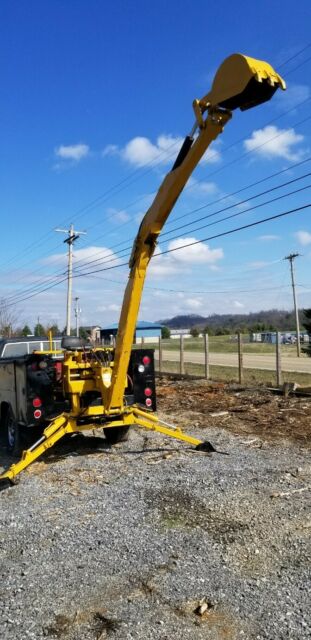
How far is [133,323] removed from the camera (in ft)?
25.9

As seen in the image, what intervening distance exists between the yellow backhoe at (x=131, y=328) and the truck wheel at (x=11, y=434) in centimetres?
62

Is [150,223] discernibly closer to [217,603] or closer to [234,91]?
[234,91]

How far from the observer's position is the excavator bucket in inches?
219

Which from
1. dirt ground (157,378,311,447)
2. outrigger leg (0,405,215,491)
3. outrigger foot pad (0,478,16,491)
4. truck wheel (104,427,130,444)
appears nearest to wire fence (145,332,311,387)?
dirt ground (157,378,311,447)

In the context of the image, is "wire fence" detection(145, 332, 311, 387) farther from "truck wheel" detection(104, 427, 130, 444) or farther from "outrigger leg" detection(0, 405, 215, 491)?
"outrigger leg" detection(0, 405, 215, 491)

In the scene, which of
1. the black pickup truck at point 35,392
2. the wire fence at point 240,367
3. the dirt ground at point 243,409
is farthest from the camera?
the wire fence at point 240,367

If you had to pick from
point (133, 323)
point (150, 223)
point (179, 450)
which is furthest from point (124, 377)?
point (150, 223)

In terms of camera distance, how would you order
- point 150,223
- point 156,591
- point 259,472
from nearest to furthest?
point 156,591
point 259,472
point 150,223

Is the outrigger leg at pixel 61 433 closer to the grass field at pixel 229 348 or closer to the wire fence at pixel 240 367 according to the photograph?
the wire fence at pixel 240 367

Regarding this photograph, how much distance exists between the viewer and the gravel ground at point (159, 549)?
370cm

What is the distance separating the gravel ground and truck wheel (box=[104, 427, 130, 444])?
1287 millimetres

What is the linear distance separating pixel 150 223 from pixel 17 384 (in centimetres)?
325

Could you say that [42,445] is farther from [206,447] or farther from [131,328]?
[206,447]

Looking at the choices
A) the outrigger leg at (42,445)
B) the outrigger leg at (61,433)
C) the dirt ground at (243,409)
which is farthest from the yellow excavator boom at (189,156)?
the dirt ground at (243,409)
